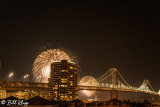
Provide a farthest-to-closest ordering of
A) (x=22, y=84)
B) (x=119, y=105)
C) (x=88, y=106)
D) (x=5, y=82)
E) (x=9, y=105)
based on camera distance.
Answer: (x=22, y=84) < (x=5, y=82) < (x=119, y=105) < (x=88, y=106) < (x=9, y=105)

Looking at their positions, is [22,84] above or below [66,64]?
below

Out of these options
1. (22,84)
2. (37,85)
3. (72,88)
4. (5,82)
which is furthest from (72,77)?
(5,82)

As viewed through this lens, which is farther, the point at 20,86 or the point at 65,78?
the point at 65,78

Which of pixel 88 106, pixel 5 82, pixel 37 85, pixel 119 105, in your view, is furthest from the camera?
pixel 37 85

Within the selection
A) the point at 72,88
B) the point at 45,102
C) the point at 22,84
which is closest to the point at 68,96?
the point at 72,88

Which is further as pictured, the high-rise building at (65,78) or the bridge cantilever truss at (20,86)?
the high-rise building at (65,78)

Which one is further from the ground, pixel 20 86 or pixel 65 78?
pixel 65 78

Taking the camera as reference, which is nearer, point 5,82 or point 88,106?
point 88,106

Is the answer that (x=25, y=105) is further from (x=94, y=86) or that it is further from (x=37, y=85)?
(x=94, y=86)

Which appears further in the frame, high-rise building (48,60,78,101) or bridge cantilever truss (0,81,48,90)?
high-rise building (48,60,78,101)

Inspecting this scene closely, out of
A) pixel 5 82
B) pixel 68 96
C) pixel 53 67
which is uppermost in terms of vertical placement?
pixel 53 67
